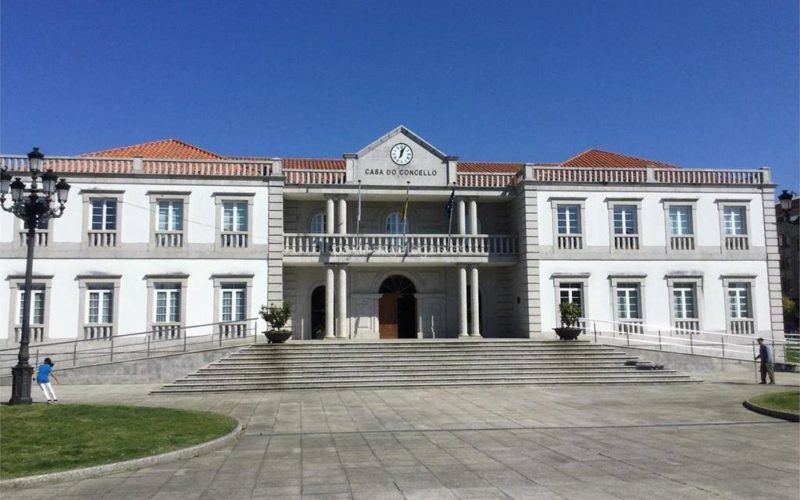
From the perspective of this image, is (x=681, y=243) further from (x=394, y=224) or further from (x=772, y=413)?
(x=772, y=413)

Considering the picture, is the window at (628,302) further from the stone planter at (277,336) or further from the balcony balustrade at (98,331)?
the balcony balustrade at (98,331)

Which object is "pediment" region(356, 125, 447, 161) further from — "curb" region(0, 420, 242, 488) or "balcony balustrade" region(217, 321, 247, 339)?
"curb" region(0, 420, 242, 488)

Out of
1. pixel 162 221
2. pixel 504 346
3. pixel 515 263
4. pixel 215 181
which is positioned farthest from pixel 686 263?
pixel 162 221

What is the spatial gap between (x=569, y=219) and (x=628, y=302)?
4.39 metres

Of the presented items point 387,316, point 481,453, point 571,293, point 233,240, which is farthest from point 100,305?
point 481,453

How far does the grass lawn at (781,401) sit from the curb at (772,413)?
13cm

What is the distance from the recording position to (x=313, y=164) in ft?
107

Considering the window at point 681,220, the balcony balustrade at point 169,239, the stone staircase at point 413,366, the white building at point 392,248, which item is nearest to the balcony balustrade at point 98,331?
the white building at point 392,248

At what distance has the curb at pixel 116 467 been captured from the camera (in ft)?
26.6

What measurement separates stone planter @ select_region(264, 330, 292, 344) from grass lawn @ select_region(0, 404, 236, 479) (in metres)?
8.90

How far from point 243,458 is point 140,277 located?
17.2 meters

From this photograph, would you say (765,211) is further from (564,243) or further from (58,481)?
(58,481)

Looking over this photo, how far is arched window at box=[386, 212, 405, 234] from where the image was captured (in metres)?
29.5

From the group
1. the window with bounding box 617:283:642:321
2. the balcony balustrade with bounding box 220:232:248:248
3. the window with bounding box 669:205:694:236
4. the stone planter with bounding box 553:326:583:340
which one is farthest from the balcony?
the window with bounding box 669:205:694:236
